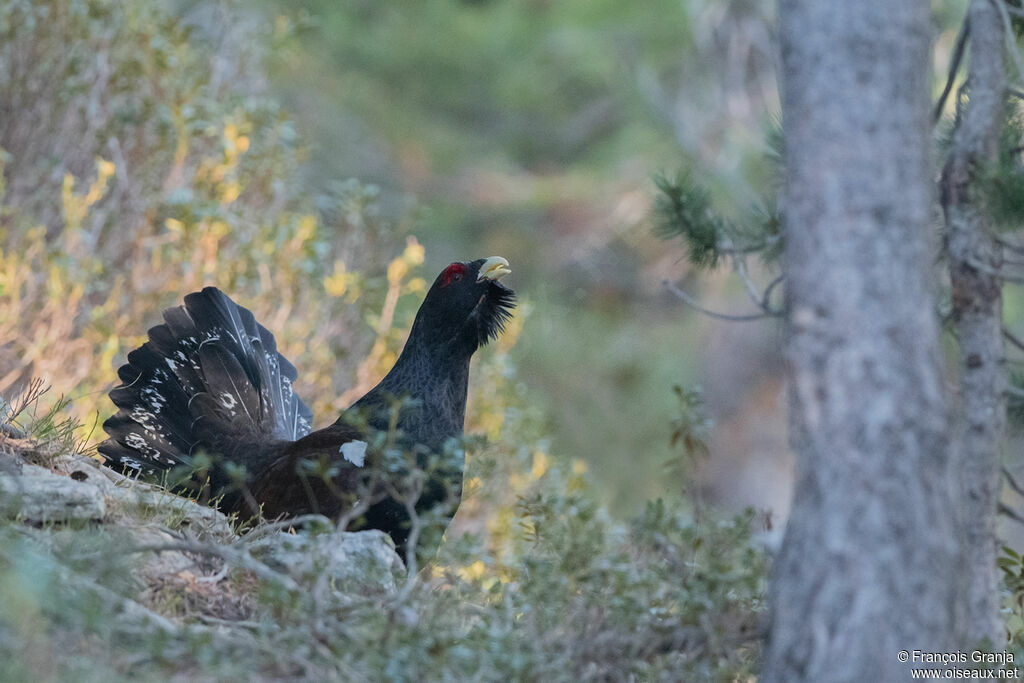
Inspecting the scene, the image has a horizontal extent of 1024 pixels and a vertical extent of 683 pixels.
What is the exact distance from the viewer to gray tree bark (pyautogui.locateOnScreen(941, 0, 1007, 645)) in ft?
9.25

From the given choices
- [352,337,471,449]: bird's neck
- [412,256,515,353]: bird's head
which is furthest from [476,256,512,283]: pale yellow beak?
[352,337,471,449]: bird's neck

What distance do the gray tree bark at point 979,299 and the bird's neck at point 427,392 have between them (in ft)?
5.78

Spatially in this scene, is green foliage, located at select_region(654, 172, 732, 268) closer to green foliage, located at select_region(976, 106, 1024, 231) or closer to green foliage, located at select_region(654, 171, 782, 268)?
green foliage, located at select_region(654, 171, 782, 268)

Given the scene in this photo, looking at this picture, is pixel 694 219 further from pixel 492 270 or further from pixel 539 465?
pixel 539 465

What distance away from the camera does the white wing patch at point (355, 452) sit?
3596 millimetres

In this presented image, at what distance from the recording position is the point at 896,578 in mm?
2023

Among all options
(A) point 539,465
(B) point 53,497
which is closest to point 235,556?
(B) point 53,497

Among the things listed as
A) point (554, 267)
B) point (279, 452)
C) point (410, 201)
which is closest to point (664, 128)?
point (554, 267)

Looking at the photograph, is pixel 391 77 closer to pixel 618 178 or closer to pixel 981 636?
pixel 618 178

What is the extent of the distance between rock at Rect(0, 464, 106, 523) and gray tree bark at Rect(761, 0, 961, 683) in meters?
1.81

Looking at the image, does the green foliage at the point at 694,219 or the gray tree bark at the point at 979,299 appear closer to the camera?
the gray tree bark at the point at 979,299

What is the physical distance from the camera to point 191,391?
4.37 metres

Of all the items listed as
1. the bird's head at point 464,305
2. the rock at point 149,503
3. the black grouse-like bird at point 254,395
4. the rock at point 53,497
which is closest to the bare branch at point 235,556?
the rock at point 53,497

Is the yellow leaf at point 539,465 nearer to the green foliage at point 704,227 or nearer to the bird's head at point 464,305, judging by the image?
the bird's head at point 464,305
